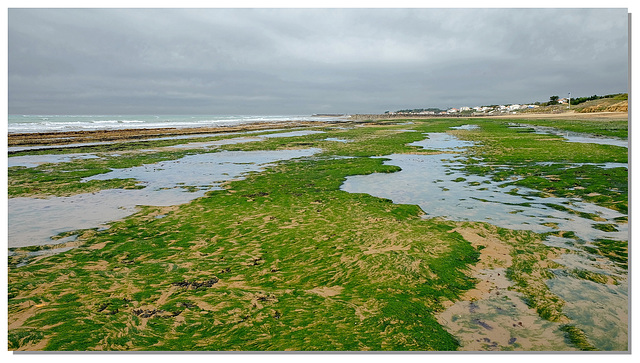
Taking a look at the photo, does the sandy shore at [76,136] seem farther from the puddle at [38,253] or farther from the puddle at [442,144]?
the puddle at [38,253]

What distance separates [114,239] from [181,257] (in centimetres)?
245

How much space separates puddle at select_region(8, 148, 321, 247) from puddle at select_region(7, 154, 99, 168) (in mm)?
7838

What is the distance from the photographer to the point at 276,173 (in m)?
17.1

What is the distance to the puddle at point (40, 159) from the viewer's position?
21745 mm

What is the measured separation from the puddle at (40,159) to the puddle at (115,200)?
7.84m

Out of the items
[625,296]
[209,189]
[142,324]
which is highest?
[209,189]

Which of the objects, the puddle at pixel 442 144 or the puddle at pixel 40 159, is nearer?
the puddle at pixel 40 159

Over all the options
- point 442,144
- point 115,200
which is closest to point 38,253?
point 115,200

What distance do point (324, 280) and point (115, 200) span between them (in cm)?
1016

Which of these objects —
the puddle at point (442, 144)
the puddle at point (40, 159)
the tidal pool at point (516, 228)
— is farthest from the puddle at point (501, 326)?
the puddle at point (40, 159)

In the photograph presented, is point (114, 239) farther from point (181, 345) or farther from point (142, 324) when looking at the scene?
point (181, 345)

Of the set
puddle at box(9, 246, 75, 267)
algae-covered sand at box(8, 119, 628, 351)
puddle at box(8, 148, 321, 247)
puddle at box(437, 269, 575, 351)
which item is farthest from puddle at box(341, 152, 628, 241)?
puddle at box(9, 246, 75, 267)
